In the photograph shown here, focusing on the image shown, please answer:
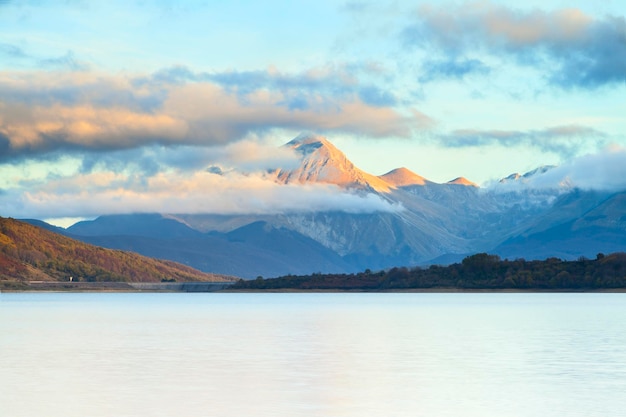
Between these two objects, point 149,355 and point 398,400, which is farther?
point 149,355

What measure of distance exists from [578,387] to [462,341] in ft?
134

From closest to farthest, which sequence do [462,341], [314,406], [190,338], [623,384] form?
[314,406] → [623,384] → [462,341] → [190,338]

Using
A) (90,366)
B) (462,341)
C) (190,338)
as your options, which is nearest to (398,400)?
(90,366)

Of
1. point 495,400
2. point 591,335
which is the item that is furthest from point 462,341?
point 495,400

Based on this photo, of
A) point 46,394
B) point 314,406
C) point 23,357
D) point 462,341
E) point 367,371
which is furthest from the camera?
point 462,341

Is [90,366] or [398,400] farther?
[90,366]

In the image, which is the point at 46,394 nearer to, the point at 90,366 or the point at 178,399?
the point at 178,399

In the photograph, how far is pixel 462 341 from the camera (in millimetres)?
102062

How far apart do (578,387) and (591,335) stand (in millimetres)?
50943

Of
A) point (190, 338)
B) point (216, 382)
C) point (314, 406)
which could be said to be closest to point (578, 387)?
point (314, 406)

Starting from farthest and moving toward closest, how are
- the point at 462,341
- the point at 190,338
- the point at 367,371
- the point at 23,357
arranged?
the point at 190,338 → the point at 462,341 → the point at 23,357 → the point at 367,371

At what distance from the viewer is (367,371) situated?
71.4 metres

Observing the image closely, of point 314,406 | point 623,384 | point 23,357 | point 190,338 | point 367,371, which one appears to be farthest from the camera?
point 190,338

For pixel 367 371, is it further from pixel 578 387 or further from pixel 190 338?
pixel 190 338
